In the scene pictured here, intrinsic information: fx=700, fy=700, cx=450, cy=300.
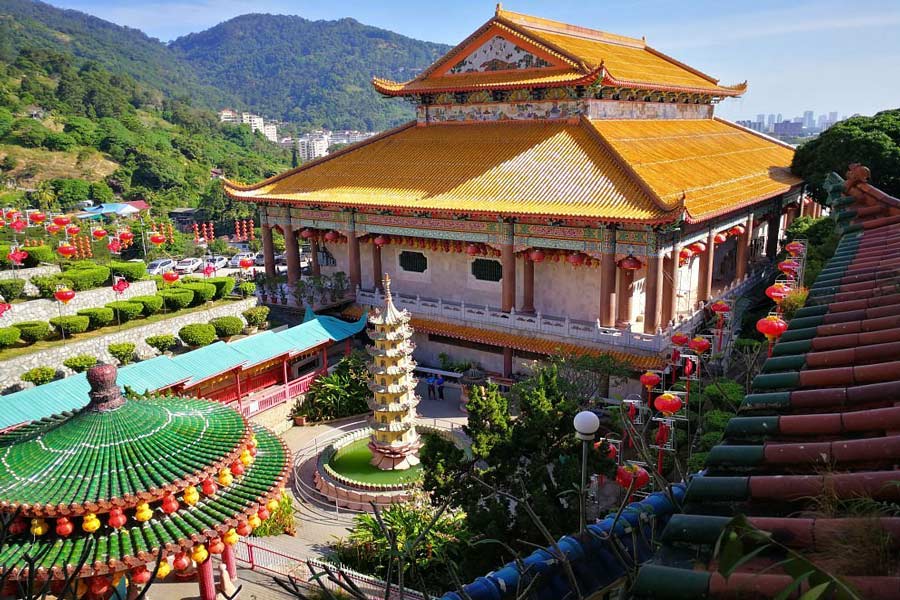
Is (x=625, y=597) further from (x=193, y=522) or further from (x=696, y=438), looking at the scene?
(x=696, y=438)

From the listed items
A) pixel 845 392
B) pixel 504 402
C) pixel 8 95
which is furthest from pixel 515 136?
pixel 8 95

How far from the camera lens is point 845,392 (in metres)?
4.30

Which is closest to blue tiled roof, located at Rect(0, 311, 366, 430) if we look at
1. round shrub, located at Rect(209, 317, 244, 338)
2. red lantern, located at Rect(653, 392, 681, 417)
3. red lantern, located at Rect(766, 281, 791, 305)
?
round shrub, located at Rect(209, 317, 244, 338)

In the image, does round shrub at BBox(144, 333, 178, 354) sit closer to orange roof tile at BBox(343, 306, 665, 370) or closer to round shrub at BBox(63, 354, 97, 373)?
round shrub at BBox(63, 354, 97, 373)

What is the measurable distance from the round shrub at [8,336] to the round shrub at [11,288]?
10.7ft

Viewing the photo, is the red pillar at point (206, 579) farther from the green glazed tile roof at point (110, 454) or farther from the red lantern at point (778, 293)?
the red lantern at point (778, 293)

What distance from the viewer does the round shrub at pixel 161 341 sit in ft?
68.1

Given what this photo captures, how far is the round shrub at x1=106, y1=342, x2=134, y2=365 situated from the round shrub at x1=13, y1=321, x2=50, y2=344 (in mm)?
1733

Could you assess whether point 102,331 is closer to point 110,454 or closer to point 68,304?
point 68,304

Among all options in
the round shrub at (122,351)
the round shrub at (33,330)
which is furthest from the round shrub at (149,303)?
the round shrub at (33,330)

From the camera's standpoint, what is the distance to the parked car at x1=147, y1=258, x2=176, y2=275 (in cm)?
4484

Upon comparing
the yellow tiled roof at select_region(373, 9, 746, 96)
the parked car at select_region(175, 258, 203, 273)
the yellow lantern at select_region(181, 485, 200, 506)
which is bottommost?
the parked car at select_region(175, 258, 203, 273)

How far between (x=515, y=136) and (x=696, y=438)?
13201 mm

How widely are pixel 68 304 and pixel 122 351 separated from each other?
149 inches
